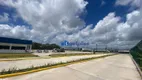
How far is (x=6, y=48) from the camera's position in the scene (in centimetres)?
4378

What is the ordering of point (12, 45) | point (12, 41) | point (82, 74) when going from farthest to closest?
point (12, 45), point (12, 41), point (82, 74)

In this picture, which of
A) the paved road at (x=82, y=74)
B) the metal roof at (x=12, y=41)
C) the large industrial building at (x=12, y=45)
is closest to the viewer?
the paved road at (x=82, y=74)

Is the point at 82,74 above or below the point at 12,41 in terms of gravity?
below

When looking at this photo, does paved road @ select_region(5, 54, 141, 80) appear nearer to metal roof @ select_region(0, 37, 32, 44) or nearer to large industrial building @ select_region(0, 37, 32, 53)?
large industrial building @ select_region(0, 37, 32, 53)

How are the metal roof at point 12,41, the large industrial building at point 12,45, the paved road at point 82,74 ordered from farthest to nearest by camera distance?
the metal roof at point 12,41, the large industrial building at point 12,45, the paved road at point 82,74

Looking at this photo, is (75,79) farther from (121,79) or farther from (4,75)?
(4,75)

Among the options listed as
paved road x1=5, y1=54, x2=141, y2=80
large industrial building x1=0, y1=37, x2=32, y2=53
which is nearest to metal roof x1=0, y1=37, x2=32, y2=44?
large industrial building x1=0, y1=37, x2=32, y2=53

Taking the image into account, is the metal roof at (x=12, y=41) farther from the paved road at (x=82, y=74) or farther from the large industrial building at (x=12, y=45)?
the paved road at (x=82, y=74)

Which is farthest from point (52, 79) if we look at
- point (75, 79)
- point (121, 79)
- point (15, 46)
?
point (15, 46)

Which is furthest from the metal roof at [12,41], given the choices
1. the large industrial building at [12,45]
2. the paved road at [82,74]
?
the paved road at [82,74]

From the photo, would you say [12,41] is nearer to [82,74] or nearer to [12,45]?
[12,45]

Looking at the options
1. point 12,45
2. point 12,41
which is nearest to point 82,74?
point 12,41

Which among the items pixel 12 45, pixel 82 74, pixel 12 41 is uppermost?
pixel 12 41

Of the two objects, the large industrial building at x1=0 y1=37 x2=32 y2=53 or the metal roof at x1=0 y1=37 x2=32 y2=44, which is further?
the metal roof at x1=0 y1=37 x2=32 y2=44
